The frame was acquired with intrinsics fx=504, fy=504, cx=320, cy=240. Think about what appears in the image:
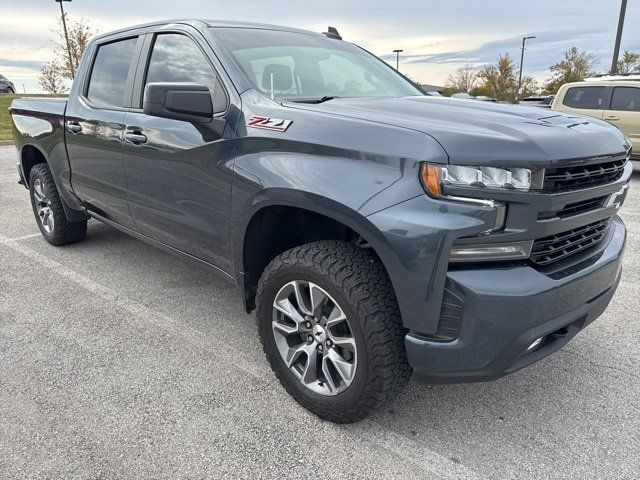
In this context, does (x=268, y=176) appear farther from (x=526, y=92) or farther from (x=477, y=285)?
(x=526, y=92)

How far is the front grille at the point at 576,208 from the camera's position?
191 cm

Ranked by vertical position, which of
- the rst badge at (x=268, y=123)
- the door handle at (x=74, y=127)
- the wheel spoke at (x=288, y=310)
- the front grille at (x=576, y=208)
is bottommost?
the wheel spoke at (x=288, y=310)

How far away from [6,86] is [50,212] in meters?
36.6

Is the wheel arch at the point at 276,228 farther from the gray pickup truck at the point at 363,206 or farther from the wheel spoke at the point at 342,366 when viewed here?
the wheel spoke at the point at 342,366

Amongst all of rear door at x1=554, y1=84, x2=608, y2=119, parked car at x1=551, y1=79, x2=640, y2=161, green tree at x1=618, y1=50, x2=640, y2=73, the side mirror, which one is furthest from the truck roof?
green tree at x1=618, y1=50, x2=640, y2=73

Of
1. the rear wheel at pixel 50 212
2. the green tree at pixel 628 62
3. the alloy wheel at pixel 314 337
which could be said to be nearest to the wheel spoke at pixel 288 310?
the alloy wheel at pixel 314 337

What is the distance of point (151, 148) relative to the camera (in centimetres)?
306

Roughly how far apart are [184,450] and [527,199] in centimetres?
173

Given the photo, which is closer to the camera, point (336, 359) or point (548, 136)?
point (548, 136)

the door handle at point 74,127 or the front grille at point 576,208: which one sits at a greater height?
the door handle at point 74,127

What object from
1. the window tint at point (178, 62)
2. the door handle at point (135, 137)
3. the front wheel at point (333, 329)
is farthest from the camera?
the door handle at point (135, 137)

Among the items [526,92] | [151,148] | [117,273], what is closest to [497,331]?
[151,148]

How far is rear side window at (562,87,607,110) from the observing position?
31.4 feet

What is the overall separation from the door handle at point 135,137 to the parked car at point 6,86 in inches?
1493
